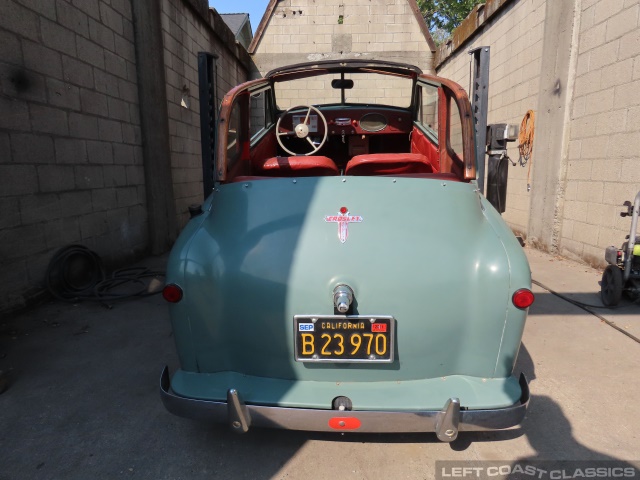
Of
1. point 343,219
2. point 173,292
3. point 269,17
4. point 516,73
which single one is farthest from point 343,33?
point 173,292

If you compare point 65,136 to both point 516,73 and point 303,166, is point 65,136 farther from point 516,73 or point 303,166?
point 516,73

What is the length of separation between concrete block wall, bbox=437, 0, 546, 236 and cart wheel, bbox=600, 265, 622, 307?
8.61 ft

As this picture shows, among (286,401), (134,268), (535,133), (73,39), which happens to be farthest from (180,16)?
(286,401)

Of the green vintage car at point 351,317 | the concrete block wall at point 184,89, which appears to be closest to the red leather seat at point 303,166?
the green vintage car at point 351,317

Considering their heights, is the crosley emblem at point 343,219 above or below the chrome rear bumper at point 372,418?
above

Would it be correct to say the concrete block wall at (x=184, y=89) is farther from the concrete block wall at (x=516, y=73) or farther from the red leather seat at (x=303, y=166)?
the concrete block wall at (x=516, y=73)

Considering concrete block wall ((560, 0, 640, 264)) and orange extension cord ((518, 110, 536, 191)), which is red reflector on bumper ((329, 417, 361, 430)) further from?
orange extension cord ((518, 110, 536, 191))

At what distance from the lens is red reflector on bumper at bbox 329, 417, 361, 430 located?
5.44 feet

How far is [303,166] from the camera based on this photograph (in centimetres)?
271

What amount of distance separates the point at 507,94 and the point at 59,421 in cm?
769

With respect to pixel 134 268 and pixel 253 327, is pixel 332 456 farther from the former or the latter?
pixel 134 268

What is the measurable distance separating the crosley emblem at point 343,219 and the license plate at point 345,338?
413 millimetres

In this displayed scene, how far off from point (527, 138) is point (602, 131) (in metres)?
1.59

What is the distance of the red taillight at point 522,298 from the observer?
5.76ft
